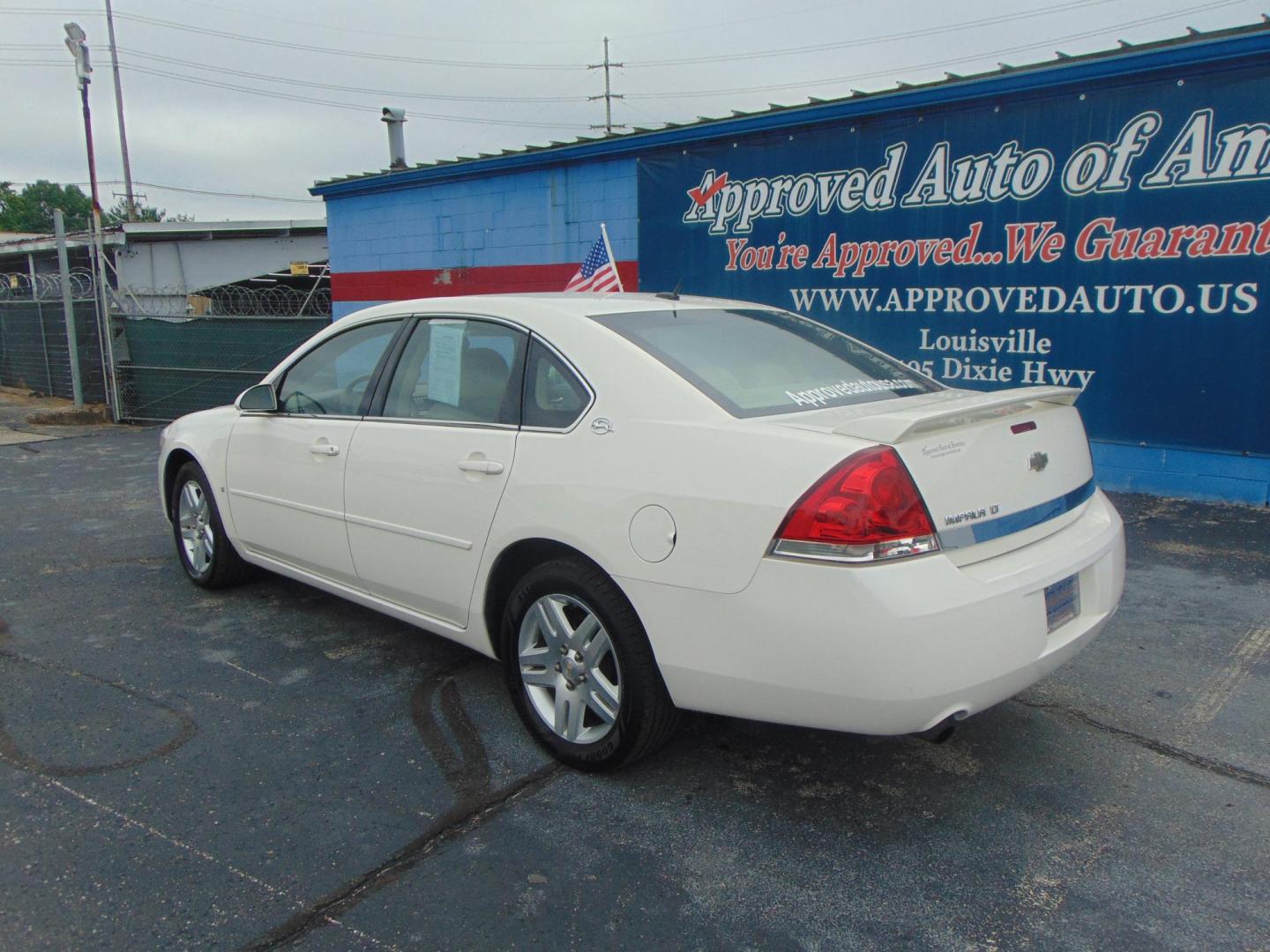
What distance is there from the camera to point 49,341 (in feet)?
51.0

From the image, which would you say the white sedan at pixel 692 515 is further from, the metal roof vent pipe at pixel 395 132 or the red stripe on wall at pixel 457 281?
the metal roof vent pipe at pixel 395 132

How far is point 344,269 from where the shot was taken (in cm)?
1354

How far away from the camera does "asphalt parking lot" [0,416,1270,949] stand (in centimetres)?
247

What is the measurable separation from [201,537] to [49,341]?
12.8 m

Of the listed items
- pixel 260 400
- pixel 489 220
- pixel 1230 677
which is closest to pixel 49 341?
pixel 489 220

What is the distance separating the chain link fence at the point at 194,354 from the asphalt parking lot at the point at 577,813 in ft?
27.6

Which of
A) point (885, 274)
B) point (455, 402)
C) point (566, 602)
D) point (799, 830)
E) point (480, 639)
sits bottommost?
point (799, 830)

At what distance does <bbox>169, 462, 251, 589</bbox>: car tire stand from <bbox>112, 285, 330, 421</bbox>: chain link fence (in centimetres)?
729

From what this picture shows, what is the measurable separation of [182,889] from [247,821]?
1.15 feet

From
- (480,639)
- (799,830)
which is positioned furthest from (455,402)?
(799,830)

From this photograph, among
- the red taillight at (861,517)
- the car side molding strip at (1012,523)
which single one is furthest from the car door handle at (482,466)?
the car side molding strip at (1012,523)

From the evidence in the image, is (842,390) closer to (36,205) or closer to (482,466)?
(482,466)

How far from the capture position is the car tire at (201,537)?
5.07 metres

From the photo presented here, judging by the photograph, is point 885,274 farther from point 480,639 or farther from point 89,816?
point 89,816
